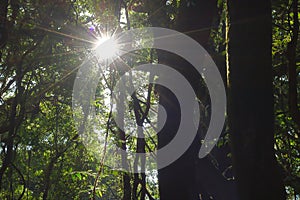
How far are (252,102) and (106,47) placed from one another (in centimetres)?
485

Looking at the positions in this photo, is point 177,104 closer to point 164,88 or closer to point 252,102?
point 164,88

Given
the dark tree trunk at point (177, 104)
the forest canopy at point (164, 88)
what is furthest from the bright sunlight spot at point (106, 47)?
the dark tree trunk at point (177, 104)

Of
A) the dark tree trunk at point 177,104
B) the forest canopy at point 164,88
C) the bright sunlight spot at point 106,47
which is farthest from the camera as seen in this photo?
the bright sunlight spot at point 106,47

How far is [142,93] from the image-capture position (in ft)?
29.8

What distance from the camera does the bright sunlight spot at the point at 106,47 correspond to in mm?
6686

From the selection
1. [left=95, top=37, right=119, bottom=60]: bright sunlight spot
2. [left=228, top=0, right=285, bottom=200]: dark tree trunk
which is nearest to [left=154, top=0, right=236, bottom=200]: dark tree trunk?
[left=228, top=0, right=285, bottom=200]: dark tree trunk

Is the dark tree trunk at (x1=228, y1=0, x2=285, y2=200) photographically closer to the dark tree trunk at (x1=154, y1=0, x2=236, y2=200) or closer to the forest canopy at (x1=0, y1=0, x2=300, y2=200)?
the forest canopy at (x1=0, y1=0, x2=300, y2=200)

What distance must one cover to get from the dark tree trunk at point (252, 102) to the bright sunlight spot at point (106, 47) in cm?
417

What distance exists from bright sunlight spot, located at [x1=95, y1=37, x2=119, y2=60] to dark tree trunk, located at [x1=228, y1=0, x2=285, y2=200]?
417 cm

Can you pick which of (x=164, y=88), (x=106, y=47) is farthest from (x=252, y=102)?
(x=106, y=47)

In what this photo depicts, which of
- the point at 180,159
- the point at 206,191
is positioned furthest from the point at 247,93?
the point at 206,191

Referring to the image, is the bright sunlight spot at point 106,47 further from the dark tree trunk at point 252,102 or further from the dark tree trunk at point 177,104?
the dark tree trunk at point 252,102

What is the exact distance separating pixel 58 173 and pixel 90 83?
10.8ft

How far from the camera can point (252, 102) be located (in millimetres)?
2352
